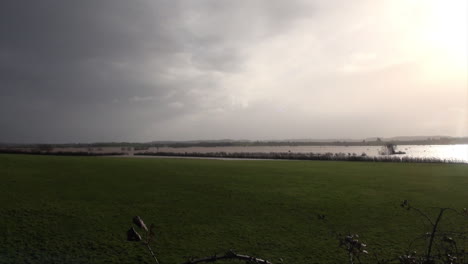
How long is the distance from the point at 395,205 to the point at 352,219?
2877 mm

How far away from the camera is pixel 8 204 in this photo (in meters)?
10.2

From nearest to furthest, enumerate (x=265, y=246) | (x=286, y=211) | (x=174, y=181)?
(x=265, y=246) → (x=286, y=211) → (x=174, y=181)

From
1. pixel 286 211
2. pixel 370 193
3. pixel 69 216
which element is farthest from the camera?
pixel 370 193

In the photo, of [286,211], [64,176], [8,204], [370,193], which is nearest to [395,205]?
[370,193]

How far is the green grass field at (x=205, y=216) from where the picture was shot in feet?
21.7

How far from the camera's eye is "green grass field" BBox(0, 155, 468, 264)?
662cm

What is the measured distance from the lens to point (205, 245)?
6.96m

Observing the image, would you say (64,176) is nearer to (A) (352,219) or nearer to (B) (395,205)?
(A) (352,219)

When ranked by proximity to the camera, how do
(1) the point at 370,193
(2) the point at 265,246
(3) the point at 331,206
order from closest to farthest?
(2) the point at 265,246, (3) the point at 331,206, (1) the point at 370,193

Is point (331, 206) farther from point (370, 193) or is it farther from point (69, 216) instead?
point (69, 216)

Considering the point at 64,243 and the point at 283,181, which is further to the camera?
the point at 283,181

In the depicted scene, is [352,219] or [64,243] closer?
[64,243]

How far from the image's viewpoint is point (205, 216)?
9453mm

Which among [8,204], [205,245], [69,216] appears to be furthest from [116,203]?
[205,245]
